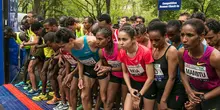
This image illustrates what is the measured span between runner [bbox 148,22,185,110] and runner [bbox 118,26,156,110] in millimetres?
107

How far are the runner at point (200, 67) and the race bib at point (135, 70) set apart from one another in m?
0.60

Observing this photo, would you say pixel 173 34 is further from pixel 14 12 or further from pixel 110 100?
pixel 14 12

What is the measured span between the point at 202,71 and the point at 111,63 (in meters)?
1.64

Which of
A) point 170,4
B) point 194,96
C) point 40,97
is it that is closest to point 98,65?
point 194,96

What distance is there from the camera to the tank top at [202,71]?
2.94m

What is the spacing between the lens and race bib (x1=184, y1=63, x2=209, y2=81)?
2.98 metres

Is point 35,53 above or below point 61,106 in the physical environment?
above

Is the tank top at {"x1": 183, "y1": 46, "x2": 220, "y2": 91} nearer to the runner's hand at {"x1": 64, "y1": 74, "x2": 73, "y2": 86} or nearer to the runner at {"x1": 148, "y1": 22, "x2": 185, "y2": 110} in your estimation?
the runner at {"x1": 148, "y1": 22, "x2": 185, "y2": 110}

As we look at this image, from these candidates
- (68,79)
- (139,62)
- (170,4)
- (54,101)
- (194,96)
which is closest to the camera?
(194,96)

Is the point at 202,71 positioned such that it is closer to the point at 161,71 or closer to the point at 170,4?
the point at 161,71

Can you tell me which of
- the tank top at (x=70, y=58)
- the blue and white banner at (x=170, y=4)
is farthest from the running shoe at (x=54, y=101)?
the blue and white banner at (x=170, y=4)

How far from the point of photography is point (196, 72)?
3055 mm

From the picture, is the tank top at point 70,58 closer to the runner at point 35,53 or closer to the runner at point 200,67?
the runner at point 35,53

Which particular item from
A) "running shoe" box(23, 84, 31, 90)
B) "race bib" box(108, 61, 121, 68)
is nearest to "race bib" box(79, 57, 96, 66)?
"race bib" box(108, 61, 121, 68)
